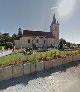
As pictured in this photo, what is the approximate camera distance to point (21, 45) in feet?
238

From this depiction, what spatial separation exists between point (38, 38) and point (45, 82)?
56.0 meters

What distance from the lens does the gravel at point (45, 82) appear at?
51.4 ft

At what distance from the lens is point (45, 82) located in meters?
17.9

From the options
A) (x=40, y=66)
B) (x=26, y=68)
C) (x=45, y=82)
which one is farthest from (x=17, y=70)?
(x=40, y=66)

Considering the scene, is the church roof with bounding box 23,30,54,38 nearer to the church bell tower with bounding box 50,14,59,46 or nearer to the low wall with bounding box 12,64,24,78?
the church bell tower with bounding box 50,14,59,46

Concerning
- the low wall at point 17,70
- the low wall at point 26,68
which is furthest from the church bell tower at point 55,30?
the low wall at point 17,70

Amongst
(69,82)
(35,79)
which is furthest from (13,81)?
(69,82)

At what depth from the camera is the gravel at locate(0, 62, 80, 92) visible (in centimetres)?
1566

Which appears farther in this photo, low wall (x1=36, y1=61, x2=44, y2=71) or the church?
the church

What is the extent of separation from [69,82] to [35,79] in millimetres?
3647

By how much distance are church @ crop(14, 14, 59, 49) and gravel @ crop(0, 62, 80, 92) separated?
4831 centimetres

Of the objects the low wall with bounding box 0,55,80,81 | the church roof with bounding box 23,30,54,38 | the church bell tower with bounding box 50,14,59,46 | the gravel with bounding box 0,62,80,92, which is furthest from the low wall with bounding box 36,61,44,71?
the church bell tower with bounding box 50,14,59,46

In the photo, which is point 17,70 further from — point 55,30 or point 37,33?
point 55,30

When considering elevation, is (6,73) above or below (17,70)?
below
